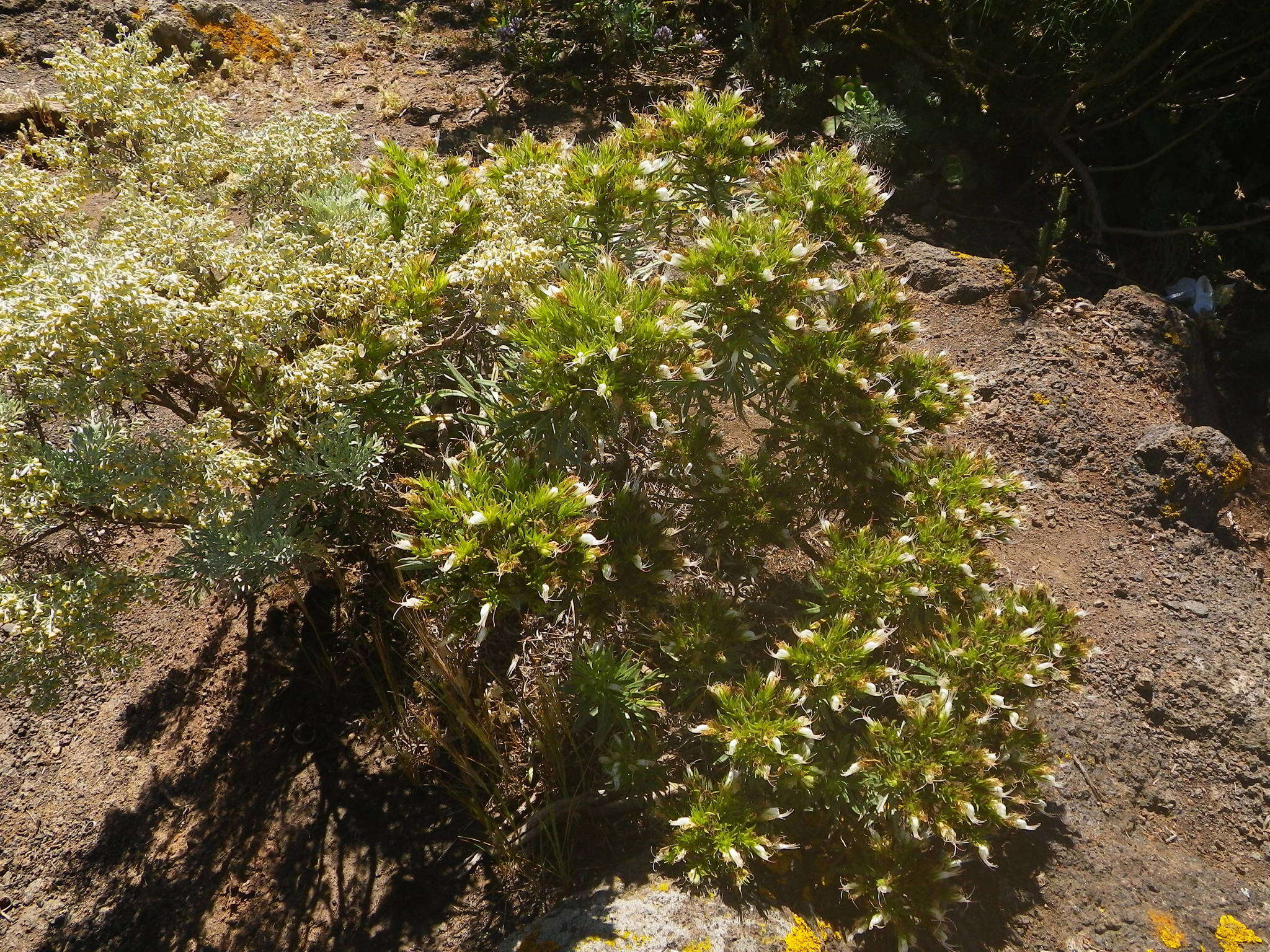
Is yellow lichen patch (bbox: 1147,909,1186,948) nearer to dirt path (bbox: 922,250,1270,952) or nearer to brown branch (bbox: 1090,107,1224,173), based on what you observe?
dirt path (bbox: 922,250,1270,952)

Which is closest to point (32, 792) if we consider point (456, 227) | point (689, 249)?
point (456, 227)

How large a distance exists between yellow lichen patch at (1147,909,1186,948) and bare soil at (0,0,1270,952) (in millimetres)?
14

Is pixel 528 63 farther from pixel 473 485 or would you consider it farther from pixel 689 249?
pixel 473 485

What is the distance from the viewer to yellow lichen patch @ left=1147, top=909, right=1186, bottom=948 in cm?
222

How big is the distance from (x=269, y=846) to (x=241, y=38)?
217 inches

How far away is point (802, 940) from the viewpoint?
2008 mm

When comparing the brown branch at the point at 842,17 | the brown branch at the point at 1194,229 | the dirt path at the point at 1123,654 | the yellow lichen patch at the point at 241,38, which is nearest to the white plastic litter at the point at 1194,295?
the brown branch at the point at 1194,229

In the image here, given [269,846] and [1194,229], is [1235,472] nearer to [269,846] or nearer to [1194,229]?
[1194,229]

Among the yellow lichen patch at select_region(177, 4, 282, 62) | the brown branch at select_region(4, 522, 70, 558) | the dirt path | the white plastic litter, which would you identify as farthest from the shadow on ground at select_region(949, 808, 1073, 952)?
the yellow lichen patch at select_region(177, 4, 282, 62)

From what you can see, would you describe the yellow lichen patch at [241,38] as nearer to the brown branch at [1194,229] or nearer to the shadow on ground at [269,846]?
the shadow on ground at [269,846]

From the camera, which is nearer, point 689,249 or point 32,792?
point 689,249

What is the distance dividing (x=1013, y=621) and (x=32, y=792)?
3.36m

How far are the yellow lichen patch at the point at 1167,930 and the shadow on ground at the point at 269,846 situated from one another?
6.78ft

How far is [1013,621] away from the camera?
2.20 meters
